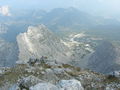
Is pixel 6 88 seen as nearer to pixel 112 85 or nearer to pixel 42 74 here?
pixel 42 74

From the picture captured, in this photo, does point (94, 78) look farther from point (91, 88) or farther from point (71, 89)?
point (71, 89)

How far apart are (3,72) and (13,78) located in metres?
9.10

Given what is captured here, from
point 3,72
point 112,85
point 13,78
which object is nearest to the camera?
point 112,85

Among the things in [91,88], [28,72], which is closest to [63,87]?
[91,88]

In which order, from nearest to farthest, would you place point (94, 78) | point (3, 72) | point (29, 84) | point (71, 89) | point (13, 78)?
point (71, 89) → point (29, 84) → point (13, 78) → point (94, 78) → point (3, 72)

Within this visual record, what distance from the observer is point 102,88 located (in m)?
42.7

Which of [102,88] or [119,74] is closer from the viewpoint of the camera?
[102,88]

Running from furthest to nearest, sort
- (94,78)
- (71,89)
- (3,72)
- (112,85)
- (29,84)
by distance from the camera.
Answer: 1. (3,72)
2. (94,78)
3. (112,85)
4. (29,84)
5. (71,89)

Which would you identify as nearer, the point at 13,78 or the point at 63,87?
the point at 63,87

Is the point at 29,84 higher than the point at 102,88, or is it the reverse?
the point at 29,84

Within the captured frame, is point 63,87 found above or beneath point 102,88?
above

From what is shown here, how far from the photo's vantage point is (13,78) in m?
47.2

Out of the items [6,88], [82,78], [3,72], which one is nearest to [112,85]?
[82,78]

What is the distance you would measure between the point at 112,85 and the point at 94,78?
8.63 metres
